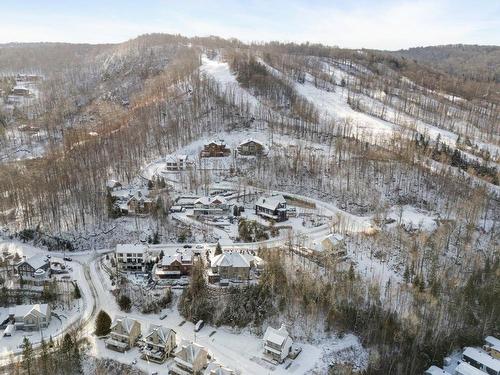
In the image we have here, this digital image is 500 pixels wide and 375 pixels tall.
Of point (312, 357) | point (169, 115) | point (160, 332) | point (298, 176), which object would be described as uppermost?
point (169, 115)

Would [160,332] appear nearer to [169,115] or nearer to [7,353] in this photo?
[7,353]

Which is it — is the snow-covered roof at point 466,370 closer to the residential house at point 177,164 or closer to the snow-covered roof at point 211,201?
the snow-covered roof at point 211,201

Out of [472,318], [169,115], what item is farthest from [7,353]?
[169,115]

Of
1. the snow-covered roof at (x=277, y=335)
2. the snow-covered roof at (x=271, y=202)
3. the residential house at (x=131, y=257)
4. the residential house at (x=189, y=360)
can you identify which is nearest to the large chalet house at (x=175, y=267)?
the residential house at (x=131, y=257)

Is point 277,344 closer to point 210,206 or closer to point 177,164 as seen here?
point 210,206

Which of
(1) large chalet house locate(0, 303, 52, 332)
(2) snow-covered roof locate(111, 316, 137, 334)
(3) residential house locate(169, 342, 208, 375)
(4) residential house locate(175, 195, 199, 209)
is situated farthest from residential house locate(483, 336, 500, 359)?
(1) large chalet house locate(0, 303, 52, 332)

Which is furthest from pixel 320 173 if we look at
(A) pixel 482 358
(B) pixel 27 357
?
(B) pixel 27 357
